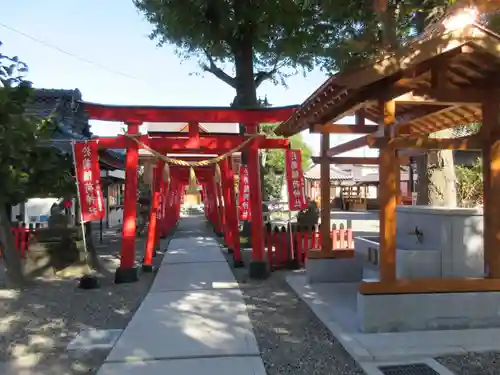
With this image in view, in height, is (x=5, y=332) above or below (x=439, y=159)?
below

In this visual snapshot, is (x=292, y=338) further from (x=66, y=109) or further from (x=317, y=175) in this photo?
(x=317, y=175)

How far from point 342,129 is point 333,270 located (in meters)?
2.48

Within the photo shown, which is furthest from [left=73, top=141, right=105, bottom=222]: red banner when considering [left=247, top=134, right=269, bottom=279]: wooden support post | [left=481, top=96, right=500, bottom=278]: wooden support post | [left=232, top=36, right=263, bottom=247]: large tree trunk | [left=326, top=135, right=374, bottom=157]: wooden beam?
[left=232, top=36, right=263, bottom=247]: large tree trunk

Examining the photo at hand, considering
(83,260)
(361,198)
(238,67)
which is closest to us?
(83,260)

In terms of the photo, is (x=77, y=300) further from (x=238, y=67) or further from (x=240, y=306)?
(x=238, y=67)

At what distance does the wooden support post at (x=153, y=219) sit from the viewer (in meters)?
9.68

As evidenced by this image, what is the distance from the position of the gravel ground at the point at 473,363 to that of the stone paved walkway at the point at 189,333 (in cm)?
177

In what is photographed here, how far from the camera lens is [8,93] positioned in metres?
7.08

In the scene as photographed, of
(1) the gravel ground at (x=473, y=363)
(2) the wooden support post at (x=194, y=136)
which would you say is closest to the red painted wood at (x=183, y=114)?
(2) the wooden support post at (x=194, y=136)

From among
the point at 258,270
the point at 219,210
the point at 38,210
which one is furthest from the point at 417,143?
the point at 38,210

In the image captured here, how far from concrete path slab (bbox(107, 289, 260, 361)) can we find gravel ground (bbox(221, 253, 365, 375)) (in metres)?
0.18

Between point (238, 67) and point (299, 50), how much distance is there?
2.15m

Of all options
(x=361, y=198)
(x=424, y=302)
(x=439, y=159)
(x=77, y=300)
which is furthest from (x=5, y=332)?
(x=361, y=198)

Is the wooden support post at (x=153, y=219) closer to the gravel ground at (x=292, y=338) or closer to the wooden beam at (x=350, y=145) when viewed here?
the gravel ground at (x=292, y=338)
